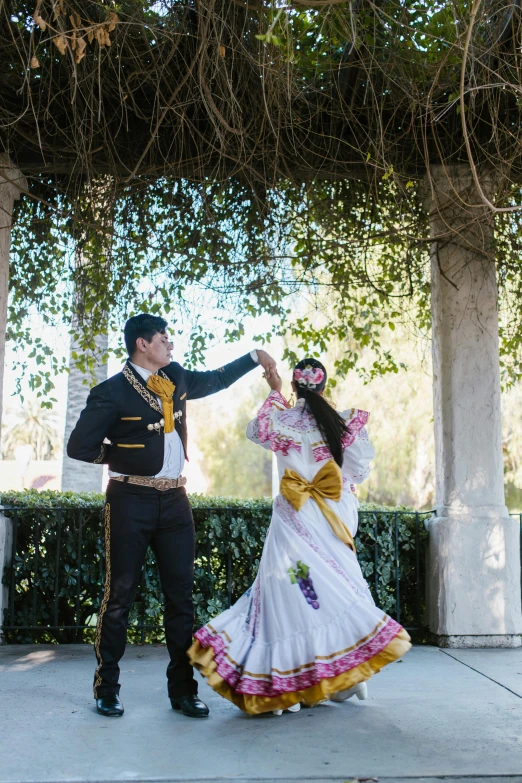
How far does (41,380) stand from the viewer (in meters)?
7.58

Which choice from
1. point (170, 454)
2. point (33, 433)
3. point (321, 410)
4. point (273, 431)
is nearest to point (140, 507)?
point (170, 454)

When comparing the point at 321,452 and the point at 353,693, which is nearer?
the point at 353,693

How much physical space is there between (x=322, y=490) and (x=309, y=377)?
68 cm

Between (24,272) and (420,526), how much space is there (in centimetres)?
422

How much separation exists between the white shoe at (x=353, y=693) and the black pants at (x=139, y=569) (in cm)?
81

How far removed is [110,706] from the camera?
4.34m

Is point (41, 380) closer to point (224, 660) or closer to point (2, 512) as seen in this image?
point (2, 512)

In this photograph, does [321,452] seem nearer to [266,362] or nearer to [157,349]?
[266,362]

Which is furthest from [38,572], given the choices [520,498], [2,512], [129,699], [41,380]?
[520,498]

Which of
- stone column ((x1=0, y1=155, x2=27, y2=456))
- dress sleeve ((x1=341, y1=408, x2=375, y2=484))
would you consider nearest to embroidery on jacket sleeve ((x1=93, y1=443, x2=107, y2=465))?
dress sleeve ((x1=341, y1=408, x2=375, y2=484))

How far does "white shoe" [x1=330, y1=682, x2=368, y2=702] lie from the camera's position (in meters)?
4.51

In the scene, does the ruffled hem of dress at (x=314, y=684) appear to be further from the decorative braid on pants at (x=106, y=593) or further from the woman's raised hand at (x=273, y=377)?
the woman's raised hand at (x=273, y=377)

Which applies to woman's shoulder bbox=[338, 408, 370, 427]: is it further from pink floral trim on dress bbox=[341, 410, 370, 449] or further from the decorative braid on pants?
the decorative braid on pants

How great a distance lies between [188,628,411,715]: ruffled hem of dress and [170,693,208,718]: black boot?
13 centimetres
